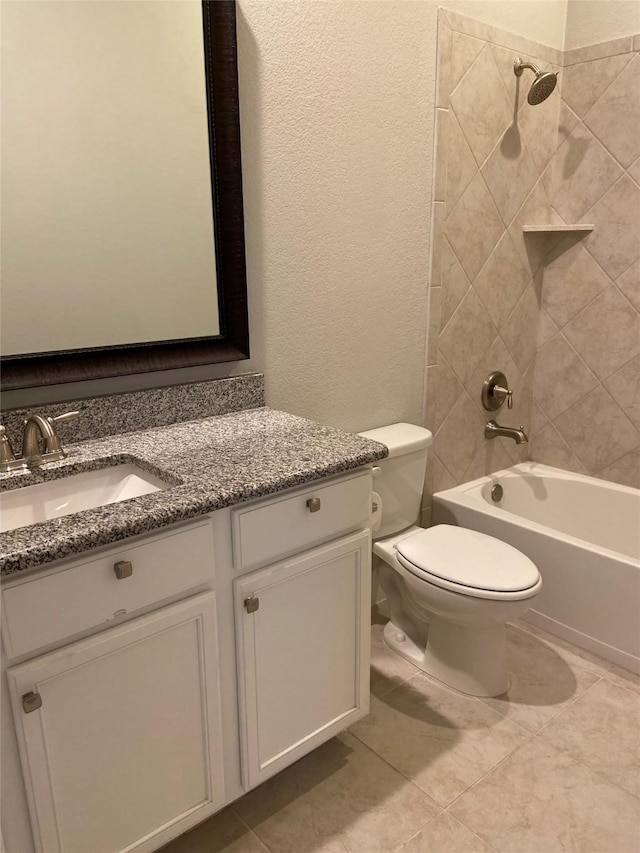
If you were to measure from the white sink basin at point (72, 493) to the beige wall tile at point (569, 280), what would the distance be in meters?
1.94

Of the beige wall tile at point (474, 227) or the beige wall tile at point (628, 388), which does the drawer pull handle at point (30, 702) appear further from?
the beige wall tile at point (628, 388)

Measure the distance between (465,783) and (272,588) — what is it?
0.79m

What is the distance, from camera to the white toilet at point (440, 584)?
1838 mm

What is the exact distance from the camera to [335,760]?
1762 mm

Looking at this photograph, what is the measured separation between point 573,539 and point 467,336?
2.68 feet

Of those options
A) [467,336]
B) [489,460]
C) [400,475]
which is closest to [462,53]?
[467,336]

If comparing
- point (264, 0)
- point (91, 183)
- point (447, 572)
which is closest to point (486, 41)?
point (264, 0)

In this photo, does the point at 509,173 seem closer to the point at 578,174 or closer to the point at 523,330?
the point at 578,174

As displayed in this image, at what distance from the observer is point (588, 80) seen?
243 cm

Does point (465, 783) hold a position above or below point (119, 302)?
below

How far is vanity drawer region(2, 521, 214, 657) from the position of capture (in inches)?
41.4

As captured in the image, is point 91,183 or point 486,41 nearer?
point 91,183

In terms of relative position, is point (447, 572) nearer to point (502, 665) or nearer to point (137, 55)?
point (502, 665)

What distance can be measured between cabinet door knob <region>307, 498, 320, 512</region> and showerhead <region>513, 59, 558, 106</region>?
171 cm
